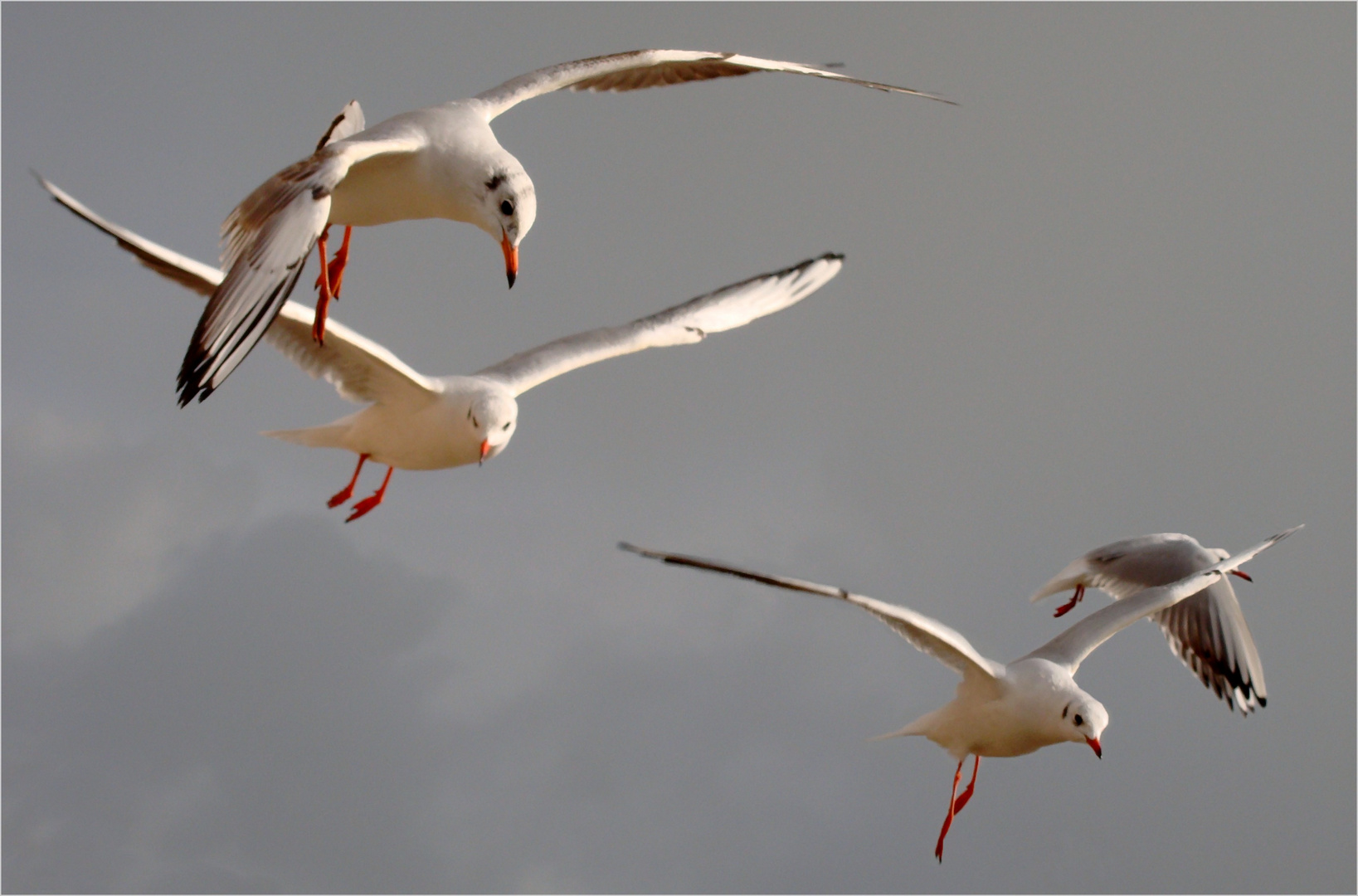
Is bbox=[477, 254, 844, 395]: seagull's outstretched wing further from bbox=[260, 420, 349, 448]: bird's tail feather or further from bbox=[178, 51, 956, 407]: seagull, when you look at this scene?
bbox=[178, 51, 956, 407]: seagull

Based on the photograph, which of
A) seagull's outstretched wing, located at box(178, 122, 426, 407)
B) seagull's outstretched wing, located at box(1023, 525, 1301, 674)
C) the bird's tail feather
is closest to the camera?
seagull's outstretched wing, located at box(178, 122, 426, 407)

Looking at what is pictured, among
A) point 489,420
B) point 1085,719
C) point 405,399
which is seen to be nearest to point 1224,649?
point 1085,719

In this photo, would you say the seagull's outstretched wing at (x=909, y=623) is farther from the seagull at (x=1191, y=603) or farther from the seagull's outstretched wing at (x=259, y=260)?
the seagull at (x=1191, y=603)

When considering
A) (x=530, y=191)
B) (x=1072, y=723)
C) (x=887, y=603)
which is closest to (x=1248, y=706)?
(x=1072, y=723)

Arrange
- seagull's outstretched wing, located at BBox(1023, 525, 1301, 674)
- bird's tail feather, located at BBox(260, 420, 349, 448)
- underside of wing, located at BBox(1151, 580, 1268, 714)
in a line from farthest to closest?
1. underside of wing, located at BBox(1151, 580, 1268, 714)
2. seagull's outstretched wing, located at BBox(1023, 525, 1301, 674)
3. bird's tail feather, located at BBox(260, 420, 349, 448)

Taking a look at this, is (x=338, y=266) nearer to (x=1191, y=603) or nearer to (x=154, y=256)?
(x=154, y=256)

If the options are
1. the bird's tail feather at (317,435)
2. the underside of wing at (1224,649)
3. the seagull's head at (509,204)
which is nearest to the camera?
the seagull's head at (509,204)

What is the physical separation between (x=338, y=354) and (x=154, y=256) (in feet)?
3.53

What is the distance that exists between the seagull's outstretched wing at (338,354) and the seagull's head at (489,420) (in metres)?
0.19

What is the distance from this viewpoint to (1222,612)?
9312mm

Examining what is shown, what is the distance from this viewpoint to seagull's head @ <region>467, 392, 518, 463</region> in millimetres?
6750

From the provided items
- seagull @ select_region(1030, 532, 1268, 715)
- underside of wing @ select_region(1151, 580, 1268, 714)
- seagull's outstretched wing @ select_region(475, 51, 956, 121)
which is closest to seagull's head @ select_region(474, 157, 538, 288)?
seagull's outstretched wing @ select_region(475, 51, 956, 121)

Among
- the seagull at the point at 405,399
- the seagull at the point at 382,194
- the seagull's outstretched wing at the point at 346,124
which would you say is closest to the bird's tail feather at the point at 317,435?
the seagull at the point at 405,399

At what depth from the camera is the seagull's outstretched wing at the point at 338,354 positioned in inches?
237
